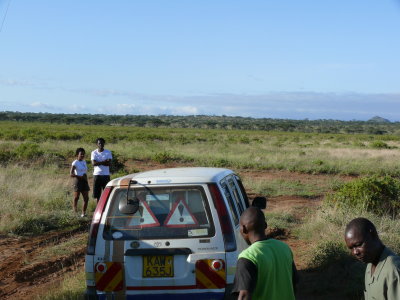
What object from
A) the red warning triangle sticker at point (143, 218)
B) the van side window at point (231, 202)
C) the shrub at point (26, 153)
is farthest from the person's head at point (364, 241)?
the shrub at point (26, 153)

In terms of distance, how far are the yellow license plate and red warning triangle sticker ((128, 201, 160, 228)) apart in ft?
1.01

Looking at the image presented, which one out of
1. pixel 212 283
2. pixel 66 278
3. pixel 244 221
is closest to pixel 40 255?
pixel 66 278

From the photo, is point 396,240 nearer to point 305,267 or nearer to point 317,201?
point 305,267

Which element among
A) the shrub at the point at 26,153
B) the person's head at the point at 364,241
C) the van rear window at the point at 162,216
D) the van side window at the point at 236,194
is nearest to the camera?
the person's head at the point at 364,241

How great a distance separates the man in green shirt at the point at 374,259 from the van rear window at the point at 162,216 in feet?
6.59

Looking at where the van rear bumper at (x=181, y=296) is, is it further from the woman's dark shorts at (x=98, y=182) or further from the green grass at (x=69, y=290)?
the woman's dark shorts at (x=98, y=182)

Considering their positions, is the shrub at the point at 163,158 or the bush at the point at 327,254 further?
the shrub at the point at 163,158

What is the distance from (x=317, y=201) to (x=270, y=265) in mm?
12985

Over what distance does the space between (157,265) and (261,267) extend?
1.83 m

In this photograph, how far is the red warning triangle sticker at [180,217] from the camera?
5121 millimetres

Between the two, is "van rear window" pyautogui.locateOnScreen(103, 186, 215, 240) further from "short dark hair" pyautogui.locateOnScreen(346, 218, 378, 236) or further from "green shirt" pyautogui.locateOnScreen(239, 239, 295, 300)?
"short dark hair" pyautogui.locateOnScreen(346, 218, 378, 236)

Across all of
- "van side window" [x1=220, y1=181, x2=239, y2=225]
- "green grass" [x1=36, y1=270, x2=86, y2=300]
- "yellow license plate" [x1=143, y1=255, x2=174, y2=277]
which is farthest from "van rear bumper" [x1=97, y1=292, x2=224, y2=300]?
"green grass" [x1=36, y1=270, x2=86, y2=300]

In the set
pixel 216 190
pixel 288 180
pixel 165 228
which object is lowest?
pixel 288 180

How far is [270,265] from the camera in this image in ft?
11.1
